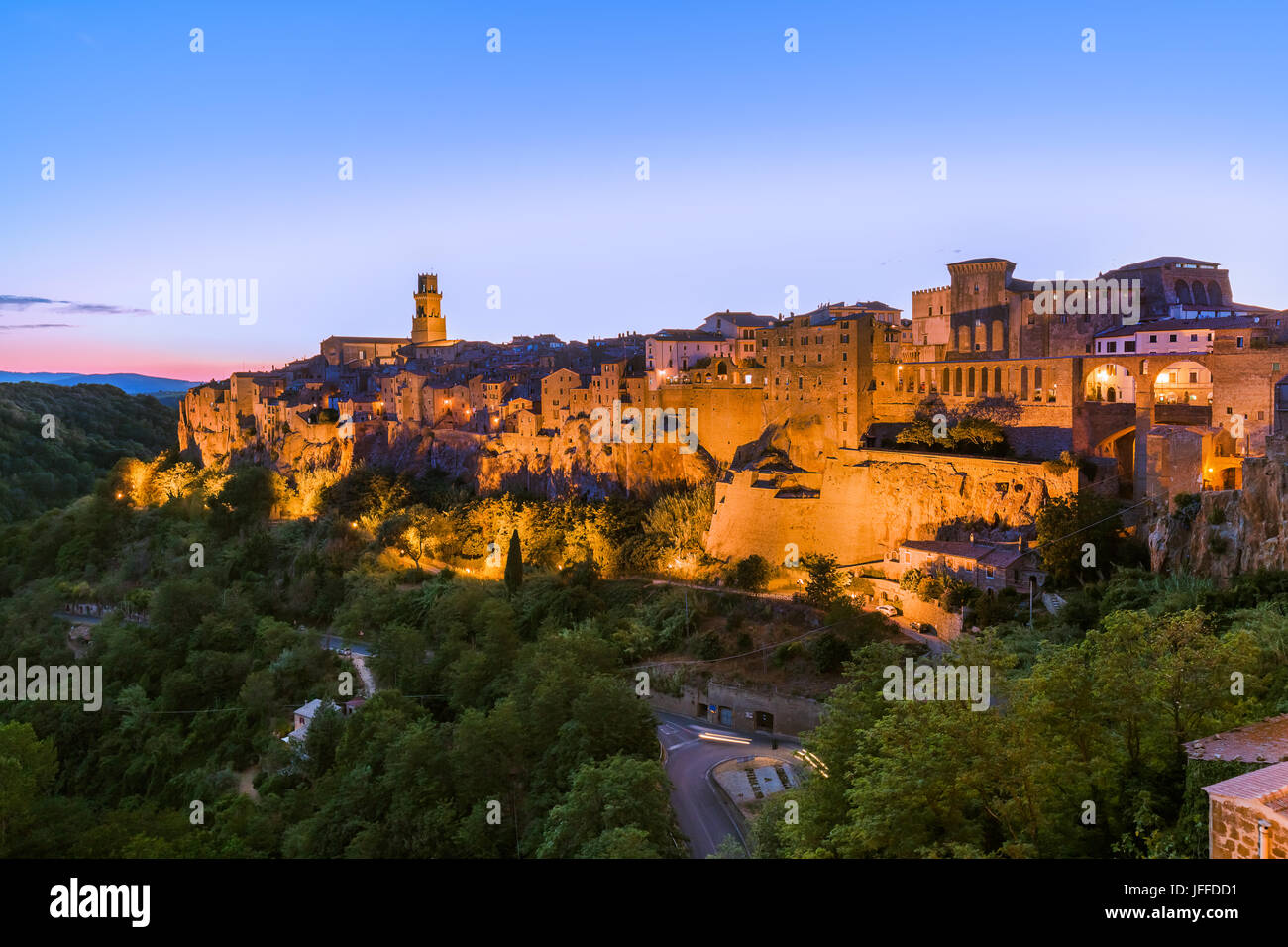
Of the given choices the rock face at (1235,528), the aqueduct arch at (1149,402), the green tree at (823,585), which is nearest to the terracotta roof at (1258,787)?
the rock face at (1235,528)

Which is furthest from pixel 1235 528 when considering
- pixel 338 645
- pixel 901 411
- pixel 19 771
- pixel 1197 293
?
pixel 338 645

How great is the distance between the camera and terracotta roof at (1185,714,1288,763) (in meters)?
9.11

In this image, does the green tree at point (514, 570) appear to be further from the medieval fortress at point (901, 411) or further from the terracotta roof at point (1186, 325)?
the terracotta roof at point (1186, 325)

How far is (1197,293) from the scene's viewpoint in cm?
3122

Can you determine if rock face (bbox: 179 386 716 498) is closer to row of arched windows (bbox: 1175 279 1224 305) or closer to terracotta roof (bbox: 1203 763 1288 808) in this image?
row of arched windows (bbox: 1175 279 1224 305)

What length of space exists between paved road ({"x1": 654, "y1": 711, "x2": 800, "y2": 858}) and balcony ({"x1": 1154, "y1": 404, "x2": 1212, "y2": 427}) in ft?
A: 44.1

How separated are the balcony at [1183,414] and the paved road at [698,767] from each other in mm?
13429

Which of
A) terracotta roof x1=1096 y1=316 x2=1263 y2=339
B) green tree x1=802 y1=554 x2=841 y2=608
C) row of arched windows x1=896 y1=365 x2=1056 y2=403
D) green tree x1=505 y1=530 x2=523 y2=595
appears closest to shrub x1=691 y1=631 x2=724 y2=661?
green tree x1=802 y1=554 x2=841 y2=608

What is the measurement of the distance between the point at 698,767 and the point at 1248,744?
42.1 feet

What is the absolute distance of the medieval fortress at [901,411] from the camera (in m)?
A: 24.0

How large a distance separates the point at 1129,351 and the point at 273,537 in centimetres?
3585

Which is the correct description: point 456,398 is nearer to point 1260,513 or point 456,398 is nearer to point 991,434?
point 991,434
